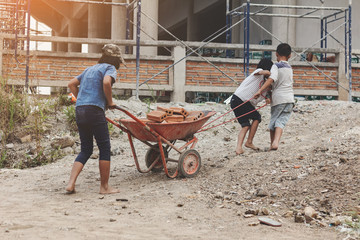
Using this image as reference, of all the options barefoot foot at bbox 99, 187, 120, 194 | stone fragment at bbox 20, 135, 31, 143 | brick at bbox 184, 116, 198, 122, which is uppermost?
brick at bbox 184, 116, 198, 122

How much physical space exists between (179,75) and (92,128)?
557 centimetres

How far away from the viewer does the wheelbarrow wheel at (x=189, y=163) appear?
5231 mm

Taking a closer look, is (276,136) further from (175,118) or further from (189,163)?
(175,118)

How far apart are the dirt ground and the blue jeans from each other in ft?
1.52

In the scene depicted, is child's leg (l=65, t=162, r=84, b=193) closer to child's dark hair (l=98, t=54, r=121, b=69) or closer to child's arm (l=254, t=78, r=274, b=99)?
child's dark hair (l=98, t=54, r=121, b=69)

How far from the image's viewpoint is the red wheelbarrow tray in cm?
501

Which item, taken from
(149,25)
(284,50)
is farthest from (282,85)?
(149,25)

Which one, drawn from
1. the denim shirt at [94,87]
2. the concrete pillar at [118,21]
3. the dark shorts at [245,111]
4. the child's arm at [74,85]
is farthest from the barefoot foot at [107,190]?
the concrete pillar at [118,21]

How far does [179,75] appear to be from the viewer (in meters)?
10.2

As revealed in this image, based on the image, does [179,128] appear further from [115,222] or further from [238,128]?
[238,128]

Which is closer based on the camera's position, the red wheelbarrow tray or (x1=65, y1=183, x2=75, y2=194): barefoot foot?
(x1=65, y1=183, x2=75, y2=194): barefoot foot

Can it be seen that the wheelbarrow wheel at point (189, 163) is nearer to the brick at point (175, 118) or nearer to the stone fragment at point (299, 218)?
the brick at point (175, 118)

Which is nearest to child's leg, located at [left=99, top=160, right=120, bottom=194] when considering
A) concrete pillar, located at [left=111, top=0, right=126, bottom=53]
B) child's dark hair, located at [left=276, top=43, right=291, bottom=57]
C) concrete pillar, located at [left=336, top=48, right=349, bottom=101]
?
child's dark hair, located at [left=276, top=43, right=291, bottom=57]

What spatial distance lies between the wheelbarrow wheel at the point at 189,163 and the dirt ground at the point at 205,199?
0.09 m
